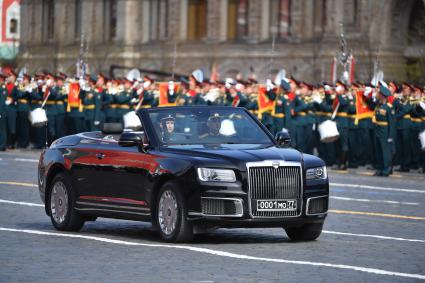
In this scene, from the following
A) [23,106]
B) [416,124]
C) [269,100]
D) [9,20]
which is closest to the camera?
[416,124]

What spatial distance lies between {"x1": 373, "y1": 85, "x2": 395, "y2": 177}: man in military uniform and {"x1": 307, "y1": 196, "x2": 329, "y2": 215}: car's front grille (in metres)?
16.5

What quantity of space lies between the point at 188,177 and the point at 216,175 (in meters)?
0.28

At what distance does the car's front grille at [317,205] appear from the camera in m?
16.3

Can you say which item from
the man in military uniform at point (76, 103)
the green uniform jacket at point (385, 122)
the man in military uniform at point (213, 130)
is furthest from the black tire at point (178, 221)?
the man in military uniform at point (76, 103)

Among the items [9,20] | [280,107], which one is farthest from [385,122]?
[9,20]

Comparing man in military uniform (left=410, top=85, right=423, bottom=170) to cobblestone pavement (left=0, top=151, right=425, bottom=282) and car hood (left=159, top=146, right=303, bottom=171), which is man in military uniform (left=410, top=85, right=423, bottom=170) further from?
car hood (left=159, top=146, right=303, bottom=171)

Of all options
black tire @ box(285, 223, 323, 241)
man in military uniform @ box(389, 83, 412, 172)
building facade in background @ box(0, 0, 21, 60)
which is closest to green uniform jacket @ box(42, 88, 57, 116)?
man in military uniform @ box(389, 83, 412, 172)

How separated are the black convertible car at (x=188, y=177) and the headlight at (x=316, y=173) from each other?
10mm

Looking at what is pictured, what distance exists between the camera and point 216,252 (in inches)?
605

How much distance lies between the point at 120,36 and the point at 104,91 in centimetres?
4238

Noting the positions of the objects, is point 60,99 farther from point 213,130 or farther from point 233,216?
point 233,216

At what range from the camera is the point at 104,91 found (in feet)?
138

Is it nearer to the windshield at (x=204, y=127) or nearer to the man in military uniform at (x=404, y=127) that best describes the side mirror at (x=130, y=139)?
the windshield at (x=204, y=127)

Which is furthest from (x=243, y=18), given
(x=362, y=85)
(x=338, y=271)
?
(x=338, y=271)
